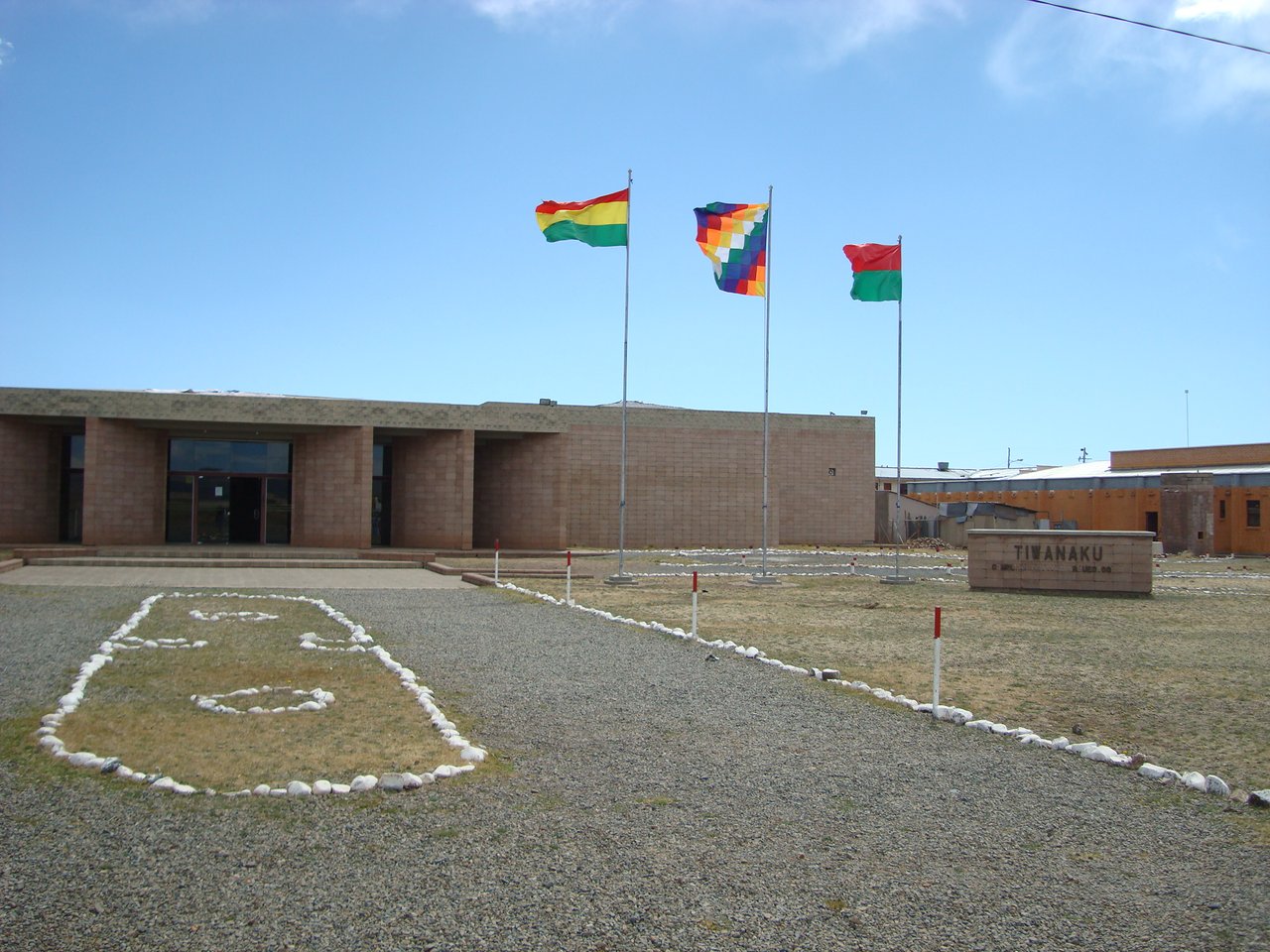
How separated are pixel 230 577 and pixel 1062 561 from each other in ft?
58.1

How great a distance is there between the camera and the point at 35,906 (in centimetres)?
486

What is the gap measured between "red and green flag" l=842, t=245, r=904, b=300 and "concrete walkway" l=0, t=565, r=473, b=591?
37.5ft

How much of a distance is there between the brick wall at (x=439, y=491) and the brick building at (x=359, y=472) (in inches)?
2.2

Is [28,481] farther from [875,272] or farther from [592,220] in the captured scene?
[875,272]

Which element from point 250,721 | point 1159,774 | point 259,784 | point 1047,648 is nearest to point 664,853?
point 259,784

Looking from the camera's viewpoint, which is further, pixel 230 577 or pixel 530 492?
pixel 530 492

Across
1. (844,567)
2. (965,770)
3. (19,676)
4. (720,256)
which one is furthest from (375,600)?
(844,567)

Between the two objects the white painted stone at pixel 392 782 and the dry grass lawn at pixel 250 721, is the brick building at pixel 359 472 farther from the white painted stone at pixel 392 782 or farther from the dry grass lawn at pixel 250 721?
the white painted stone at pixel 392 782

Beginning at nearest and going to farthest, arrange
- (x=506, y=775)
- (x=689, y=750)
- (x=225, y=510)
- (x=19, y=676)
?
(x=506, y=775), (x=689, y=750), (x=19, y=676), (x=225, y=510)

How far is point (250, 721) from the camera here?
8.86 meters

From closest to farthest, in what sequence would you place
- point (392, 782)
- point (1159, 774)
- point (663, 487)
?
point (392, 782)
point (1159, 774)
point (663, 487)

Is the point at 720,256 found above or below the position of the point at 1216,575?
above

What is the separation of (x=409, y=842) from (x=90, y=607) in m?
13.4

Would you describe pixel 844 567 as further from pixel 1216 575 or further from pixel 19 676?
pixel 19 676
